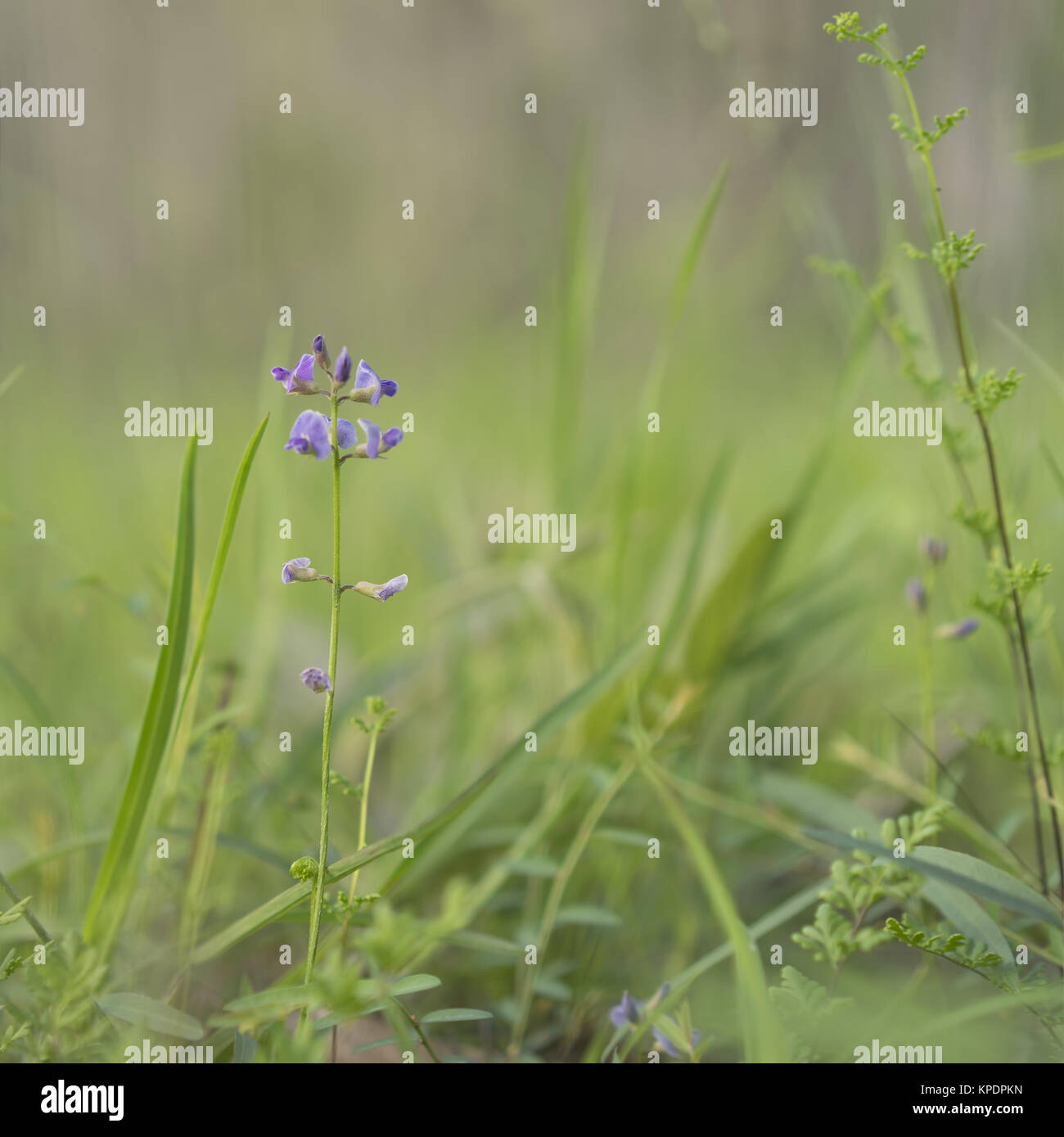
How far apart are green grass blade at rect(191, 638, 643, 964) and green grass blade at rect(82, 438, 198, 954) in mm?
80

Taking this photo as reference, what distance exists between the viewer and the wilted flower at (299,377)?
0.47 m

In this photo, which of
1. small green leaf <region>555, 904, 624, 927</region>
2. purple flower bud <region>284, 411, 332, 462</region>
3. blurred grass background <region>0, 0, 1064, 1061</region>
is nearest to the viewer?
purple flower bud <region>284, 411, 332, 462</region>

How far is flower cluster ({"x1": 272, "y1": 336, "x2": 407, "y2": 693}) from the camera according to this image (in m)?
0.43

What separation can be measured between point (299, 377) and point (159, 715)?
0.74 feet

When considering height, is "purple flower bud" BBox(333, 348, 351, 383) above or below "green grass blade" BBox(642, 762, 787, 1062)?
above

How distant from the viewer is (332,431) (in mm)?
446

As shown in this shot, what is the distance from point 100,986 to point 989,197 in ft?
4.41

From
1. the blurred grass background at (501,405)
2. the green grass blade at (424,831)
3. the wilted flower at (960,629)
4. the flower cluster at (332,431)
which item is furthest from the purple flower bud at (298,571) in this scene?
the wilted flower at (960,629)

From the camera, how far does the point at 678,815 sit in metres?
0.56

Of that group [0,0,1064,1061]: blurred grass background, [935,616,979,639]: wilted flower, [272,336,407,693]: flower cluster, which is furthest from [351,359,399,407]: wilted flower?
[935,616,979,639]: wilted flower

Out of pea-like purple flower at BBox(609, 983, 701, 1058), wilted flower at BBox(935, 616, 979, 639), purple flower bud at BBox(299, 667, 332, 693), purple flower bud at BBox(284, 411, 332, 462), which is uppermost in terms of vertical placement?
purple flower bud at BBox(284, 411, 332, 462)

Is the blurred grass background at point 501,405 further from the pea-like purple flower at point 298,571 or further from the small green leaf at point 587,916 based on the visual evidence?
the pea-like purple flower at point 298,571

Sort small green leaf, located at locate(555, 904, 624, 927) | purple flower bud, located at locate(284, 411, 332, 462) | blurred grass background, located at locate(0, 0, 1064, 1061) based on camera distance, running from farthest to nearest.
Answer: blurred grass background, located at locate(0, 0, 1064, 1061) < small green leaf, located at locate(555, 904, 624, 927) < purple flower bud, located at locate(284, 411, 332, 462)

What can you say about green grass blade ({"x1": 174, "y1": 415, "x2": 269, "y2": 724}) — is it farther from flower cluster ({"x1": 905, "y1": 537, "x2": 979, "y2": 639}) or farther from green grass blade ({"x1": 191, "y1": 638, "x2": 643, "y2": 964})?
flower cluster ({"x1": 905, "y1": 537, "x2": 979, "y2": 639})
